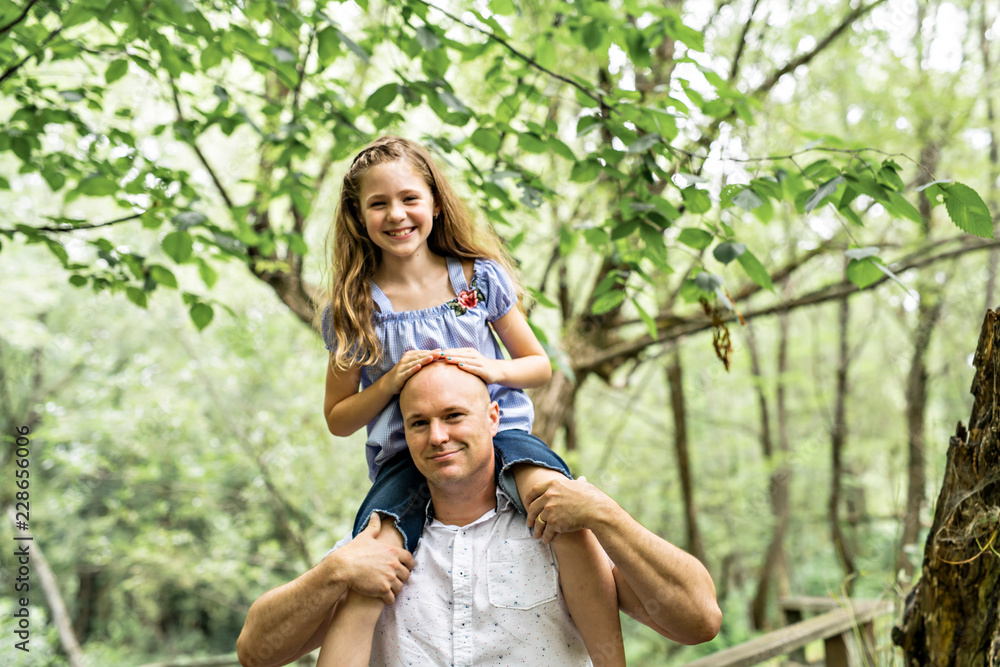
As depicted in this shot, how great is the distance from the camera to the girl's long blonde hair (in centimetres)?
164

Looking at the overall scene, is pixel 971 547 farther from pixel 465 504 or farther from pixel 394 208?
pixel 394 208

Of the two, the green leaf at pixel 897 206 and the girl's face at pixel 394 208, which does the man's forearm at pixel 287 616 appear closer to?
the girl's face at pixel 394 208

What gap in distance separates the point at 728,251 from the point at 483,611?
1.18 m

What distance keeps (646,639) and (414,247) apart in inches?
421

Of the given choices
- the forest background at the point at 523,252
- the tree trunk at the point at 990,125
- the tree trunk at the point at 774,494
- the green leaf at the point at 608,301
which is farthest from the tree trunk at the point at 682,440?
the green leaf at the point at 608,301

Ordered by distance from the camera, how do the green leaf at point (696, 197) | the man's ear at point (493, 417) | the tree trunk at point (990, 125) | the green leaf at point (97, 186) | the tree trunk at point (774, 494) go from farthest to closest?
the tree trunk at point (774, 494) < the tree trunk at point (990, 125) < the green leaf at point (97, 186) < the green leaf at point (696, 197) < the man's ear at point (493, 417)

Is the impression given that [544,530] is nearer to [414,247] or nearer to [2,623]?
[414,247]

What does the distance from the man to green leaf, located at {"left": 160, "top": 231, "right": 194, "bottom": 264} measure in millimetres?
1192

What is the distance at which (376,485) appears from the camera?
66.2 inches

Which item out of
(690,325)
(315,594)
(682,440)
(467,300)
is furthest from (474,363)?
(682,440)

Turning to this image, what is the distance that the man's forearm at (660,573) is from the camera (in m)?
1.39

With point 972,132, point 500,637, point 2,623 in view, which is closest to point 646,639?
point 972,132

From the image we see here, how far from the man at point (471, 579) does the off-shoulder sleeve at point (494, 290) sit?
31cm

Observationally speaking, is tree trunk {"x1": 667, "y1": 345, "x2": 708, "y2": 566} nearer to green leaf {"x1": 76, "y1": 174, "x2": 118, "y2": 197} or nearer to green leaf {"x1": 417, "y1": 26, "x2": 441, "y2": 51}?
green leaf {"x1": 417, "y1": 26, "x2": 441, "y2": 51}
